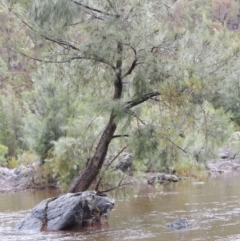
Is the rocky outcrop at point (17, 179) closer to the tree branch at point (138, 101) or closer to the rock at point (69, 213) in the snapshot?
the rock at point (69, 213)

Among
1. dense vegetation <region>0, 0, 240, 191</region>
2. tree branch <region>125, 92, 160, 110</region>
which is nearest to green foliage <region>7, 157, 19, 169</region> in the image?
dense vegetation <region>0, 0, 240, 191</region>

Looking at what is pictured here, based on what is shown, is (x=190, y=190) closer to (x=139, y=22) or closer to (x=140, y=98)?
(x=140, y=98)

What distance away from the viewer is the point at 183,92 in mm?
13219

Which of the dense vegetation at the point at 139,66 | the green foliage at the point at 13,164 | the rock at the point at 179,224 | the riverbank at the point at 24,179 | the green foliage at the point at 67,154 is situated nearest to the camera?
the dense vegetation at the point at 139,66

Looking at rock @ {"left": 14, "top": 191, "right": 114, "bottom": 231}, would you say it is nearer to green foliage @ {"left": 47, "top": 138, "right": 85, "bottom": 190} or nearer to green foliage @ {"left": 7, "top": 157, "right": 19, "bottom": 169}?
green foliage @ {"left": 47, "top": 138, "right": 85, "bottom": 190}

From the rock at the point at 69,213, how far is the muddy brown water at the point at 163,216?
0.50 metres

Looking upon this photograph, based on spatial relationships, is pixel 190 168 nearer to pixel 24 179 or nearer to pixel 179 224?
pixel 179 224

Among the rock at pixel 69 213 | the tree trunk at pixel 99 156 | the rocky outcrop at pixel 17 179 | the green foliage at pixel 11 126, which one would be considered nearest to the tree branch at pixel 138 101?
the tree trunk at pixel 99 156

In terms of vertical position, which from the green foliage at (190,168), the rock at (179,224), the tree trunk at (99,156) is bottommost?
the rock at (179,224)

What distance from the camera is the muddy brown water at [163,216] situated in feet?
46.3

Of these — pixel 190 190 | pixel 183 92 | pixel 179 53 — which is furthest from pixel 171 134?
pixel 190 190

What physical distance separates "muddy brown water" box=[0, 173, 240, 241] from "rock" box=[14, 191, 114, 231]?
1.64 ft

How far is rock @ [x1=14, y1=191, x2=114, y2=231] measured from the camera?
15.7m

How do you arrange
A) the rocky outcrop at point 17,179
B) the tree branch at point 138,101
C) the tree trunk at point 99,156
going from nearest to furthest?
the tree branch at point 138,101, the tree trunk at point 99,156, the rocky outcrop at point 17,179
